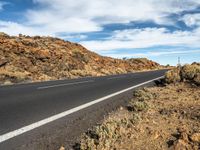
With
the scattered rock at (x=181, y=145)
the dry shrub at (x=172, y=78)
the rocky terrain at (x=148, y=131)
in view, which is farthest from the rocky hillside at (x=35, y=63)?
the scattered rock at (x=181, y=145)

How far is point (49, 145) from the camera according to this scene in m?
5.43

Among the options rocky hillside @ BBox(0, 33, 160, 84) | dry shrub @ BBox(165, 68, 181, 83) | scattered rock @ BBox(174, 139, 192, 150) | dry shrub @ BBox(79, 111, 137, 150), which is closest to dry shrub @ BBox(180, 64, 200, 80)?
dry shrub @ BBox(165, 68, 181, 83)

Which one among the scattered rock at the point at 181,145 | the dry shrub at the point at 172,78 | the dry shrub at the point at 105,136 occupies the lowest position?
the scattered rock at the point at 181,145

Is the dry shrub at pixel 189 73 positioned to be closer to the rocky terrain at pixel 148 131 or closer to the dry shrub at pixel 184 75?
A: the dry shrub at pixel 184 75

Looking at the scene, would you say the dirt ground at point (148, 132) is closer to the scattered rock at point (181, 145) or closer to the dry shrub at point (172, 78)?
the scattered rock at point (181, 145)

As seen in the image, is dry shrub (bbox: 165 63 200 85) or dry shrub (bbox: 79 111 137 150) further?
dry shrub (bbox: 165 63 200 85)

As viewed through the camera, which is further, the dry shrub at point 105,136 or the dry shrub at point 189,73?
the dry shrub at point 189,73

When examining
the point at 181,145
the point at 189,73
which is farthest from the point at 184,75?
the point at 181,145

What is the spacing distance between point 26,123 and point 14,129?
0.61 m

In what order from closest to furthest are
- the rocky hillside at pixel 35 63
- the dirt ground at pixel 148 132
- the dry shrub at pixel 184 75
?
the dirt ground at pixel 148 132 → the dry shrub at pixel 184 75 → the rocky hillside at pixel 35 63

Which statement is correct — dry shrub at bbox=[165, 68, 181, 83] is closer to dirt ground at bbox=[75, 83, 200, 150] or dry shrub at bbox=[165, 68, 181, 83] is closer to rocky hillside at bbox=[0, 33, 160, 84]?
dirt ground at bbox=[75, 83, 200, 150]

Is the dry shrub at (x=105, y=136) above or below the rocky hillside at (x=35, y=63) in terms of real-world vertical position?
below

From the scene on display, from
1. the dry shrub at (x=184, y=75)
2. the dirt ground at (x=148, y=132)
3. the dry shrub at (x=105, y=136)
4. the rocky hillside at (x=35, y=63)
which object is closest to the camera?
the dry shrub at (x=105, y=136)

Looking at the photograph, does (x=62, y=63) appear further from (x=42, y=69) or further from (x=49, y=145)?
(x=49, y=145)
